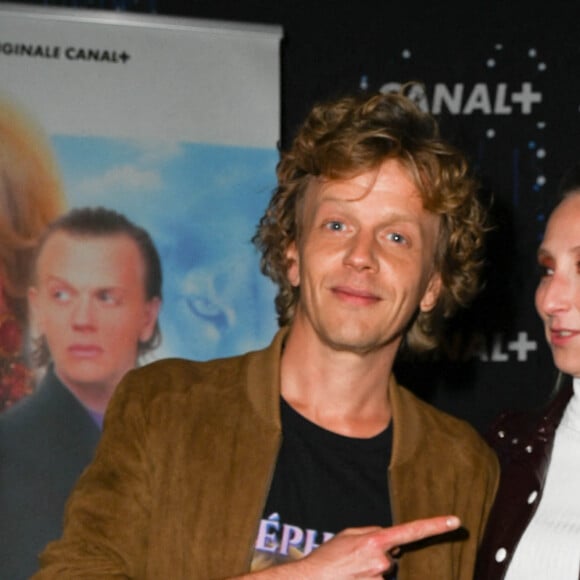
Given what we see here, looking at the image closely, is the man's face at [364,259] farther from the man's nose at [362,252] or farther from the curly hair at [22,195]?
the curly hair at [22,195]

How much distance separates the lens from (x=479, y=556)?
2482 mm

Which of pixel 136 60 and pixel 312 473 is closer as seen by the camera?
pixel 312 473

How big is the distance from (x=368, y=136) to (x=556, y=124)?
4.77 feet

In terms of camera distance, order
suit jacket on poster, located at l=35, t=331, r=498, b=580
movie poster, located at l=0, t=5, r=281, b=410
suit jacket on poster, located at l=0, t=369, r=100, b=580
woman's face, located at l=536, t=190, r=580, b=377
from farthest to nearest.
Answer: movie poster, located at l=0, t=5, r=281, b=410, suit jacket on poster, located at l=0, t=369, r=100, b=580, woman's face, located at l=536, t=190, r=580, b=377, suit jacket on poster, located at l=35, t=331, r=498, b=580

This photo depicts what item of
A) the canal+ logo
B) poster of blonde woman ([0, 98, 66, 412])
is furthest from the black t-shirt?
the canal+ logo

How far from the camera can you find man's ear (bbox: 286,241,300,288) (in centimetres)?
268

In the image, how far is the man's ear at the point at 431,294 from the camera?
2646mm

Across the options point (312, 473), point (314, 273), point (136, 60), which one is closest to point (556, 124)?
point (136, 60)

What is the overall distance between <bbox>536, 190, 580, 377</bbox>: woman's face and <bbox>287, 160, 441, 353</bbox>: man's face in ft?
0.89

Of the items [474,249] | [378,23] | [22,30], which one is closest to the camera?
[474,249]

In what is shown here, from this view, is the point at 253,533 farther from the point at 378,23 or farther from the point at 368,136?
the point at 378,23

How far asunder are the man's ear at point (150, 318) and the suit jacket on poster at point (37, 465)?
0.89 ft

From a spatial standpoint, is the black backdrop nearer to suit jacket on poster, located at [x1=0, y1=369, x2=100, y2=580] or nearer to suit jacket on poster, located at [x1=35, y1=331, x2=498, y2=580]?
suit jacket on poster, located at [x1=0, y1=369, x2=100, y2=580]

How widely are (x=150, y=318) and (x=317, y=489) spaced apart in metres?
1.14
